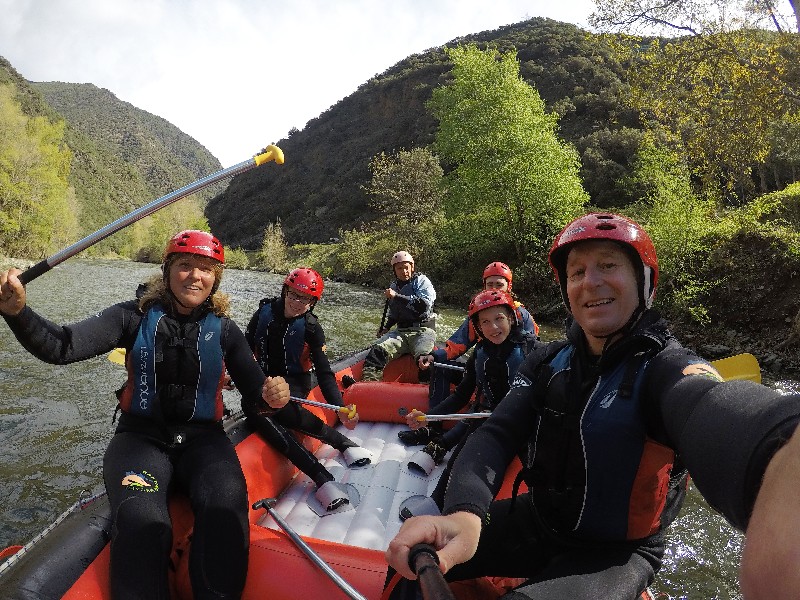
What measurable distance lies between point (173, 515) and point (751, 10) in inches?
485

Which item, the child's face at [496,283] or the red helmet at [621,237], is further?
the child's face at [496,283]

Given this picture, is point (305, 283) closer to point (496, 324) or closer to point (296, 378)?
point (296, 378)

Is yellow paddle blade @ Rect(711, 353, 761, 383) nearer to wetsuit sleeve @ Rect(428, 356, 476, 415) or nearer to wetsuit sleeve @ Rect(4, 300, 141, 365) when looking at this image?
wetsuit sleeve @ Rect(428, 356, 476, 415)

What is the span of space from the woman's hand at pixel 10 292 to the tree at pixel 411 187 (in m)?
24.8

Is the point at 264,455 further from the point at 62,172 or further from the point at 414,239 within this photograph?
the point at 62,172

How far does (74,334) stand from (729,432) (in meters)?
2.72

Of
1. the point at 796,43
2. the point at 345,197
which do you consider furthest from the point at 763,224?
the point at 345,197

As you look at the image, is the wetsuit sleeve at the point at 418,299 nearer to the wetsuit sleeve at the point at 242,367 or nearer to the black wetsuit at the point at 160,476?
the wetsuit sleeve at the point at 242,367

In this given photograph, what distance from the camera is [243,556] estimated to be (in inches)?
88.4

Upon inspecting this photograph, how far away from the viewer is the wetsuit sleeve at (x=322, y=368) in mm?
4371

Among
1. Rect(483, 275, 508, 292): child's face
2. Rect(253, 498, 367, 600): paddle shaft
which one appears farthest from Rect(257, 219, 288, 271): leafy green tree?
Rect(253, 498, 367, 600): paddle shaft

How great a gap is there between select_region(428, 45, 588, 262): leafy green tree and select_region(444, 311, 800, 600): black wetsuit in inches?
630

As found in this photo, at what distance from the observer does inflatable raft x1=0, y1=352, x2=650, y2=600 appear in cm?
215

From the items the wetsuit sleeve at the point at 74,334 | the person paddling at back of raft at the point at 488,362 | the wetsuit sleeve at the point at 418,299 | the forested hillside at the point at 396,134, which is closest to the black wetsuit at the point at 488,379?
the person paddling at back of raft at the point at 488,362
